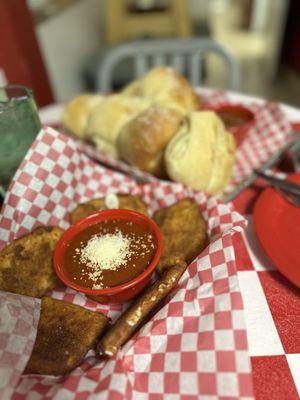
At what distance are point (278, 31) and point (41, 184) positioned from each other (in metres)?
5.47

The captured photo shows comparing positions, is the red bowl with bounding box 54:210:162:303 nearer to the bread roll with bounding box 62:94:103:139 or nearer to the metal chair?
the bread roll with bounding box 62:94:103:139

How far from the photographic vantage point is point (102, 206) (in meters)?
1.33

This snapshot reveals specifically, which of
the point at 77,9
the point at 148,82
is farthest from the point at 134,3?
the point at 148,82

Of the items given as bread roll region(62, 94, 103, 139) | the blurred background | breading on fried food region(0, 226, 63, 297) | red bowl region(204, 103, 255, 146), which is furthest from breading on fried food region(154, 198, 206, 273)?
the blurred background

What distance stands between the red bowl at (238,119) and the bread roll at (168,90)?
162mm

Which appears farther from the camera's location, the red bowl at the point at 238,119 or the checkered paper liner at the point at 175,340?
the red bowl at the point at 238,119

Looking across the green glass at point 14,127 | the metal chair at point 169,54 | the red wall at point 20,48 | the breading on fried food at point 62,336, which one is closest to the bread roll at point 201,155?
the green glass at point 14,127

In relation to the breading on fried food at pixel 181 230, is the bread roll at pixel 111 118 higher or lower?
higher

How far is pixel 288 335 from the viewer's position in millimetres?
912

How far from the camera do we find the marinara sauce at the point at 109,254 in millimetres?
965

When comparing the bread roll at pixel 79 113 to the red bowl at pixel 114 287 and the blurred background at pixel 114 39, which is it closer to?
the red bowl at pixel 114 287

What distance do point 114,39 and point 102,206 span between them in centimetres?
396

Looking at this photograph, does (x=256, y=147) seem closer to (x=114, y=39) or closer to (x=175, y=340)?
(x=175, y=340)

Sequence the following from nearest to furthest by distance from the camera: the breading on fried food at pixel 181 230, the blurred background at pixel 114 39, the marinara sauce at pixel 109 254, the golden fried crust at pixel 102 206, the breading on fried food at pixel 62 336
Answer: the breading on fried food at pixel 62 336 < the marinara sauce at pixel 109 254 < the breading on fried food at pixel 181 230 < the golden fried crust at pixel 102 206 < the blurred background at pixel 114 39
